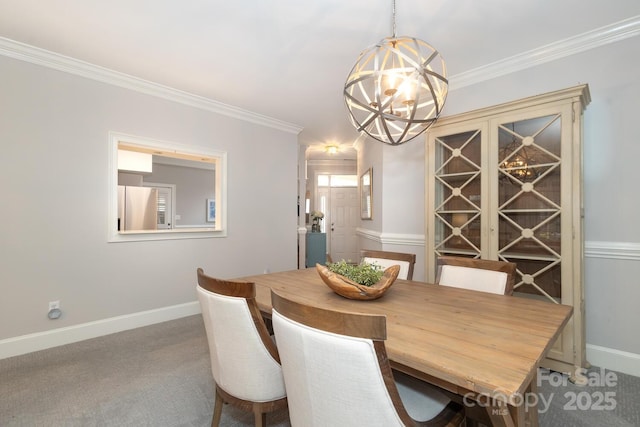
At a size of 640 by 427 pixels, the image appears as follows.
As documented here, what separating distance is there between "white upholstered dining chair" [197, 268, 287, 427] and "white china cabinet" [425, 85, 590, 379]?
1897 millimetres

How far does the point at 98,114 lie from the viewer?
2.74 metres

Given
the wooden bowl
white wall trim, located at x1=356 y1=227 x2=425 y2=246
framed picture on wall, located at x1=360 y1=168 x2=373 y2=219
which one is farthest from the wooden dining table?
framed picture on wall, located at x1=360 y1=168 x2=373 y2=219

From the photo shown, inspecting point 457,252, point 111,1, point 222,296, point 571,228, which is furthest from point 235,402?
point 111,1

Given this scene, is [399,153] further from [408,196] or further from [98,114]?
[98,114]

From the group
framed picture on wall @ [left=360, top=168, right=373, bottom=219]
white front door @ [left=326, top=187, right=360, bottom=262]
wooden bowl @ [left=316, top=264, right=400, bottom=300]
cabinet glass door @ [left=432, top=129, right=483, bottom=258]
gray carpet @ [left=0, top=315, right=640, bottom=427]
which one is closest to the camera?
wooden bowl @ [left=316, top=264, right=400, bottom=300]

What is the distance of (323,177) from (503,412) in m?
6.57

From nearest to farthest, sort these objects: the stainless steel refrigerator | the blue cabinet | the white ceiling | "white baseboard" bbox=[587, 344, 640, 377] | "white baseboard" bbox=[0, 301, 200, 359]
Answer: the white ceiling < "white baseboard" bbox=[587, 344, 640, 377] < "white baseboard" bbox=[0, 301, 200, 359] < the stainless steel refrigerator < the blue cabinet

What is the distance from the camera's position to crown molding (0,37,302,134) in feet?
7.72

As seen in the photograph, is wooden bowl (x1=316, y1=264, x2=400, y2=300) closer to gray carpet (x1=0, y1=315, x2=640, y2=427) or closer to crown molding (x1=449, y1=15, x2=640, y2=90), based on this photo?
gray carpet (x1=0, y1=315, x2=640, y2=427)

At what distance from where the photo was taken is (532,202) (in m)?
2.18

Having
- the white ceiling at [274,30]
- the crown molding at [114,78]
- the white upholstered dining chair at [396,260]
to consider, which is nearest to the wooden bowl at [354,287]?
the white upholstered dining chair at [396,260]

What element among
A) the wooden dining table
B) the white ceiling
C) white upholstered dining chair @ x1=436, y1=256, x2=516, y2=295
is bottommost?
the wooden dining table

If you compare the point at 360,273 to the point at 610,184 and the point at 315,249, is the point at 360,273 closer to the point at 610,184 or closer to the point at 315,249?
the point at 610,184

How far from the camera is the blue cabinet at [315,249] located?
5.66 meters
